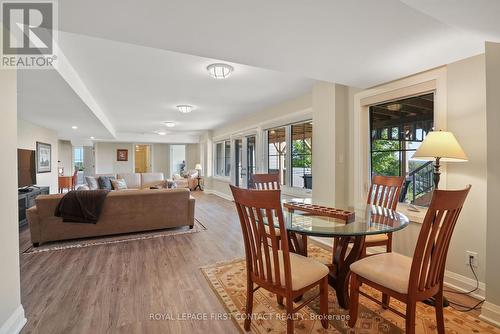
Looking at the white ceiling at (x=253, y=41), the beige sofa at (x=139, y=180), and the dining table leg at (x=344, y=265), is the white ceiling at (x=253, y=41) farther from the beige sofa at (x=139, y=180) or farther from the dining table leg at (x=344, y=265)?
the beige sofa at (x=139, y=180)

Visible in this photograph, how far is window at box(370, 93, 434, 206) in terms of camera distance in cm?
264

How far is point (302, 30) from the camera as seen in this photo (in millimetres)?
1745

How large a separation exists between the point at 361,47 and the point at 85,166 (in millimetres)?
14034

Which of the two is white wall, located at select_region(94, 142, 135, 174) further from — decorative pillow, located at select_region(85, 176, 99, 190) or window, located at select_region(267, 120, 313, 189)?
window, located at select_region(267, 120, 313, 189)

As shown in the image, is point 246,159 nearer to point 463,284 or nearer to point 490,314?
point 463,284

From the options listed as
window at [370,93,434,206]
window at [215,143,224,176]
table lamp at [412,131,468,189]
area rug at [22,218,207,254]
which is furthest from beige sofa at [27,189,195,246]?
window at [215,143,224,176]

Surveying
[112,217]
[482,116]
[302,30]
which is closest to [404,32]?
[302,30]

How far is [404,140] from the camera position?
9.27 feet

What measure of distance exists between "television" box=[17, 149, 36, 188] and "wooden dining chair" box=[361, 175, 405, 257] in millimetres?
5664

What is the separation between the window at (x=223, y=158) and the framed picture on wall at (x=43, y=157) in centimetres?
480

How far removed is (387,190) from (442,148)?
2.20 ft

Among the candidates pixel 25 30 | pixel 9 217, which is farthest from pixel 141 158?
pixel 9 217

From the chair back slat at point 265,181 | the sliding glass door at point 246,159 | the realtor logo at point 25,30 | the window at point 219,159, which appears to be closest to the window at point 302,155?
the chair back slat at point 265,181

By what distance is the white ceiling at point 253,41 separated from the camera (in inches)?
57.3
